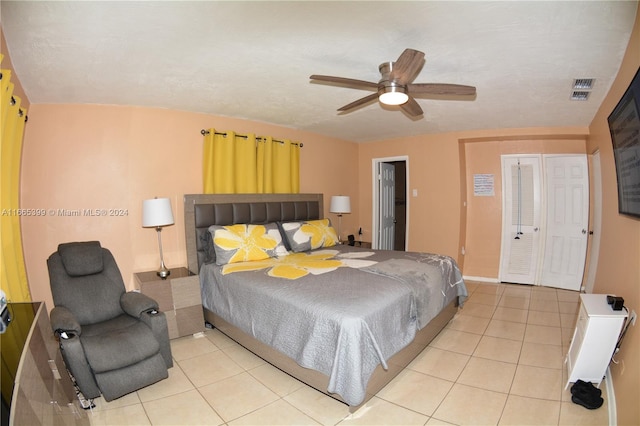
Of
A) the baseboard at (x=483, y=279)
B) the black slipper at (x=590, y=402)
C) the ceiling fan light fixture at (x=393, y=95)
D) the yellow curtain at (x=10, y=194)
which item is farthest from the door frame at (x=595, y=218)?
the yellow curtain at (x=10, y=194)

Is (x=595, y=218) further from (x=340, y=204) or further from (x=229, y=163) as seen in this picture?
(x=229, y=163)

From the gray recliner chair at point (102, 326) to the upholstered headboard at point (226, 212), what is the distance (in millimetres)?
869

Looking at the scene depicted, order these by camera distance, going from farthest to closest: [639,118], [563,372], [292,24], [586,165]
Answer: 1. [586,165]
2. [563,372]
3. [292,24]
4. [639,118]

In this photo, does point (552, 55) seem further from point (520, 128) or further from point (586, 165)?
point (586, 165)

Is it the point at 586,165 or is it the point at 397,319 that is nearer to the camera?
the point at 397,319

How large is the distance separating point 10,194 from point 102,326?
1.28 meters

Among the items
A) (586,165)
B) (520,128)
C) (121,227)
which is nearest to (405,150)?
(520,128)

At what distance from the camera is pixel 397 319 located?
212 cm

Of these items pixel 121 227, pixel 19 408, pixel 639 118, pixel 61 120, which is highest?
pixel 61 120

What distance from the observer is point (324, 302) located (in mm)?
2004

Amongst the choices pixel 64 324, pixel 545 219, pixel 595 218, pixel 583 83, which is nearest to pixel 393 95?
pixel 583 83

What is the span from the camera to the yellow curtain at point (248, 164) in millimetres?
3639

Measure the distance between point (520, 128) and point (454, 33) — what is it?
3146 millimetres

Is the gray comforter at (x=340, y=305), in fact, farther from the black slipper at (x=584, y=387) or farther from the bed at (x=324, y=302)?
the black slipper at (x=584, y=387)
